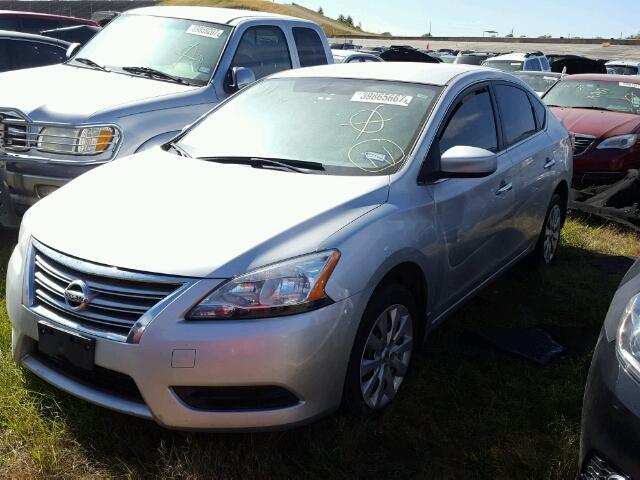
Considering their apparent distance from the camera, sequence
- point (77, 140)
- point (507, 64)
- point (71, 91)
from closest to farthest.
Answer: point (77, 140) → point (71, 91) → point (507, 64)

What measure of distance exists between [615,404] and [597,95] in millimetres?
8124

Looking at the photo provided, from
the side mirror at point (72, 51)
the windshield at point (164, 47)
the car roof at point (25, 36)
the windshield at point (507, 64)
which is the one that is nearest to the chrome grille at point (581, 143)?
the windshield at point (164, 47)

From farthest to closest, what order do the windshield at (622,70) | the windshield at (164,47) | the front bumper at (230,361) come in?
1. the windshield at (622,70)
2. the windshield at (164,47)
3. the front bumper at (230,361)

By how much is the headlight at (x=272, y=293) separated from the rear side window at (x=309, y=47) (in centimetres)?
468

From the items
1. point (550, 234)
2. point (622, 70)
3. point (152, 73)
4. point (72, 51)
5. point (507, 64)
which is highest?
point (152, 73)

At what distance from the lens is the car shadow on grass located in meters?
2.82

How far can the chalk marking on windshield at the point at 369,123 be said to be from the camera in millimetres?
3719

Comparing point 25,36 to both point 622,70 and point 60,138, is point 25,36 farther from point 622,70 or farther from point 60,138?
point 622,70

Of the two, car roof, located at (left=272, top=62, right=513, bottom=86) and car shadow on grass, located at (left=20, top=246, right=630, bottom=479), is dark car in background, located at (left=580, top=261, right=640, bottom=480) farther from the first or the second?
car roof, located at (left=272, top=62, right=513, bottom=86)

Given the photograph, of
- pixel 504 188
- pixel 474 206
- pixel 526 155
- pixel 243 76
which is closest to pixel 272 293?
pixel 474 206

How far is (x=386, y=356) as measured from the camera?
3.22m

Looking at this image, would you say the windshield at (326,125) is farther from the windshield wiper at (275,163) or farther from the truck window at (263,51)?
the truck window at (263,51)

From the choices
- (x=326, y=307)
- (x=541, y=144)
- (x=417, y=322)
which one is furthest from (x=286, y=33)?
(x=326, y=307)

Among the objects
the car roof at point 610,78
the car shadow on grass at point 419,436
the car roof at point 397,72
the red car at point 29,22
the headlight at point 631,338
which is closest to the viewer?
the headlight at point 631,338
